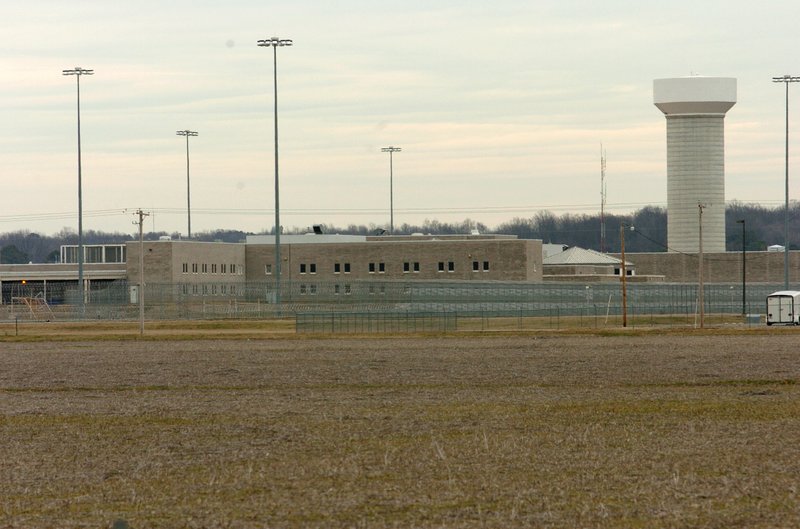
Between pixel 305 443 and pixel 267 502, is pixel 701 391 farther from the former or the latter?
pixel 267 502

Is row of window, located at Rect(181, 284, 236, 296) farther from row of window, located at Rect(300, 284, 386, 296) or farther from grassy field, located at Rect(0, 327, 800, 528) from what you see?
grassy field, located at Rect(0, 327, 800, 528)

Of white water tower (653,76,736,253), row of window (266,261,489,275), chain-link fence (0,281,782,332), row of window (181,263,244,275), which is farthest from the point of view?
white water tower (653,76,736,253)

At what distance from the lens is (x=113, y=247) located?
137250mm

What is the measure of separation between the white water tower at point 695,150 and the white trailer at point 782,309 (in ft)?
252

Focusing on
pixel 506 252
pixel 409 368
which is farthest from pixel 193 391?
pixel 506 252

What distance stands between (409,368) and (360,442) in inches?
811

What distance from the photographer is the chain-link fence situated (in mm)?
92938

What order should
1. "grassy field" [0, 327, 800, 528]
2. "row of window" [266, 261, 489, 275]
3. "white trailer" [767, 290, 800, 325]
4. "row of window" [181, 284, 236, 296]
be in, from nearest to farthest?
"grassy field" [0, 327, 800, 528], "white trailer" [767, 290, 800, 325], "row of window" [181, 284, 236, 296], "row of window" [266, 261, 489, 275]

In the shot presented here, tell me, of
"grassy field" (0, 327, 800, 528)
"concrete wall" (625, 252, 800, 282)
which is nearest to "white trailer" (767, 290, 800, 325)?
"grassy field" (0, 327, 800, 528)

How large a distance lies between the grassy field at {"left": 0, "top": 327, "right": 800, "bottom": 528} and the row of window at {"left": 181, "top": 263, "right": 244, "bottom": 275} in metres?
73.9

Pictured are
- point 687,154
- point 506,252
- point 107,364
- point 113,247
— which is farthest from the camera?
point 687,154

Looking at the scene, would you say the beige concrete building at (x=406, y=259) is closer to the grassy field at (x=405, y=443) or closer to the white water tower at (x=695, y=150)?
the white water tower at (x=695, y=150)

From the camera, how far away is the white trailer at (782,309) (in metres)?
87.6

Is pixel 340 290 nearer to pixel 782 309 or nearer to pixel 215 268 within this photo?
pixel 215 268
